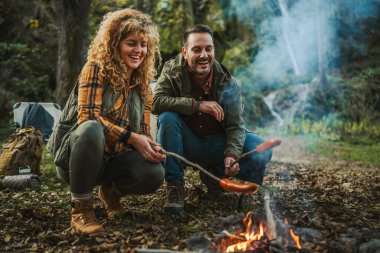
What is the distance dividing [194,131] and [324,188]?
2027mm

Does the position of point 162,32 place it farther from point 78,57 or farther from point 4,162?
point 4,162

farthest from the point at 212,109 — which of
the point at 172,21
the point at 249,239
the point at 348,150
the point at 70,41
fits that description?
the point at 172,21

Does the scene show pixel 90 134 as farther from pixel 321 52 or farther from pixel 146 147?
pixel 321 52

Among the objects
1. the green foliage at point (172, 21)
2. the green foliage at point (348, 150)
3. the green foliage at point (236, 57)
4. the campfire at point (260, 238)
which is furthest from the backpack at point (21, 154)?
the green foliage at point (236, 57)

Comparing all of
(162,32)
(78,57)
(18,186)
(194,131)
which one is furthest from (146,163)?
(162,32)

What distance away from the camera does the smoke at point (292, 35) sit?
46.5 ft

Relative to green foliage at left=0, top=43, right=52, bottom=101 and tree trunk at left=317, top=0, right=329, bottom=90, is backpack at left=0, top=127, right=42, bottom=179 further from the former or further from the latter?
tree trunk at left=317, top=0, right=329, bottom=90

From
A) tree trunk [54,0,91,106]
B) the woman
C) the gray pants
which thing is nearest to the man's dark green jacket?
the woman

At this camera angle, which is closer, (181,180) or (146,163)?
(146,163)

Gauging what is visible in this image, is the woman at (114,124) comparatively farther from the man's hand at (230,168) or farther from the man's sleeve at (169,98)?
the man's hand at (230,168)

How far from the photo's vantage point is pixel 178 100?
3555 mm

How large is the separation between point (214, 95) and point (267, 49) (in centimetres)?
1473

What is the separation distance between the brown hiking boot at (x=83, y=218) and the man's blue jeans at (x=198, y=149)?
0.83 metres

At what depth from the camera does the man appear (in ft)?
11.5
